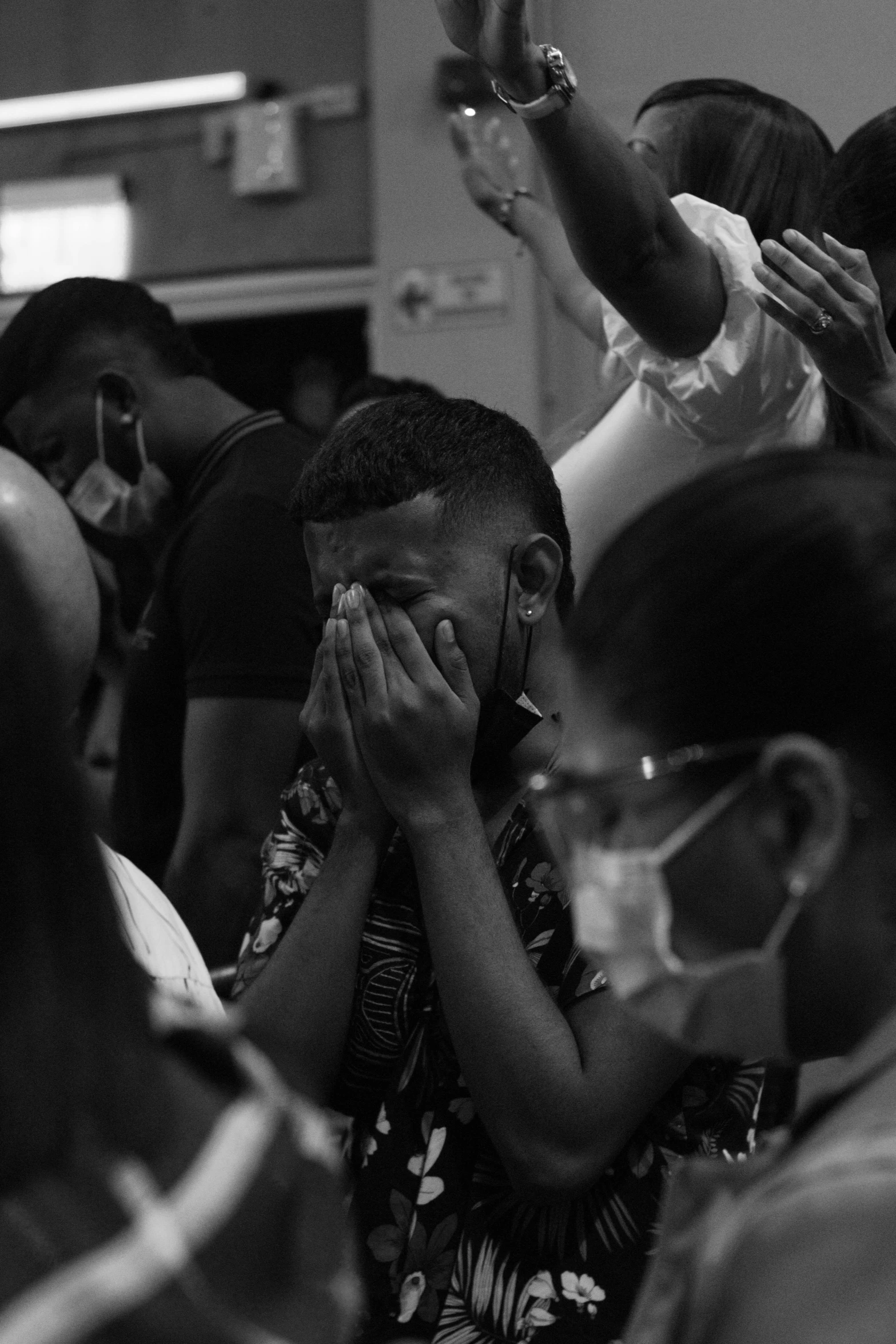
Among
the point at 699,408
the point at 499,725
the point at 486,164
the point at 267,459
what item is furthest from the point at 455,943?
the point at 486,164

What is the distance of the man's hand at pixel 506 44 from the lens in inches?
74.3

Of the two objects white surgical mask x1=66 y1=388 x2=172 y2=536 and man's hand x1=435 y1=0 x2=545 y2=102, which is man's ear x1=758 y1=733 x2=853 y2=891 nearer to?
man's hand x1=435 y1=0 x2=545 y2=102

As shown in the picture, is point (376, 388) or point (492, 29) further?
point (376, 388)

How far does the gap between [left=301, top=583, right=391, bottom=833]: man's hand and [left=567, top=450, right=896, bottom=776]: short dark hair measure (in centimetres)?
79

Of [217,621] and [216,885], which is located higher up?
[217,621]

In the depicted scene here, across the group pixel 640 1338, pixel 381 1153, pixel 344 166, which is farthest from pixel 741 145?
pixel 344 166

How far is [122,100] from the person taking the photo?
5539 millimetres

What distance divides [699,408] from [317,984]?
87 cm

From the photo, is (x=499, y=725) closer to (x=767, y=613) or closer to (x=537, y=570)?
(x=537, y=570)

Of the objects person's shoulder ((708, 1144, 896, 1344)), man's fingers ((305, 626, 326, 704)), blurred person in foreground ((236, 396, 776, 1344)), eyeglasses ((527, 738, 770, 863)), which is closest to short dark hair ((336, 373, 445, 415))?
blurred person in foreground ((236, 396, 776, 1344))

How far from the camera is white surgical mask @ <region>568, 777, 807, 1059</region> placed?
960 millimetres

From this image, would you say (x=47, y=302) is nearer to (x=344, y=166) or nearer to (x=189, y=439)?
(x=189, y=439)

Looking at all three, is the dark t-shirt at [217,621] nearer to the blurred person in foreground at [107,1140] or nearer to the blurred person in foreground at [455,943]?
the blurred person in foreground at [455,943]

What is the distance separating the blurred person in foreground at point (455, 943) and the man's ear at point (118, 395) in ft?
3.24
